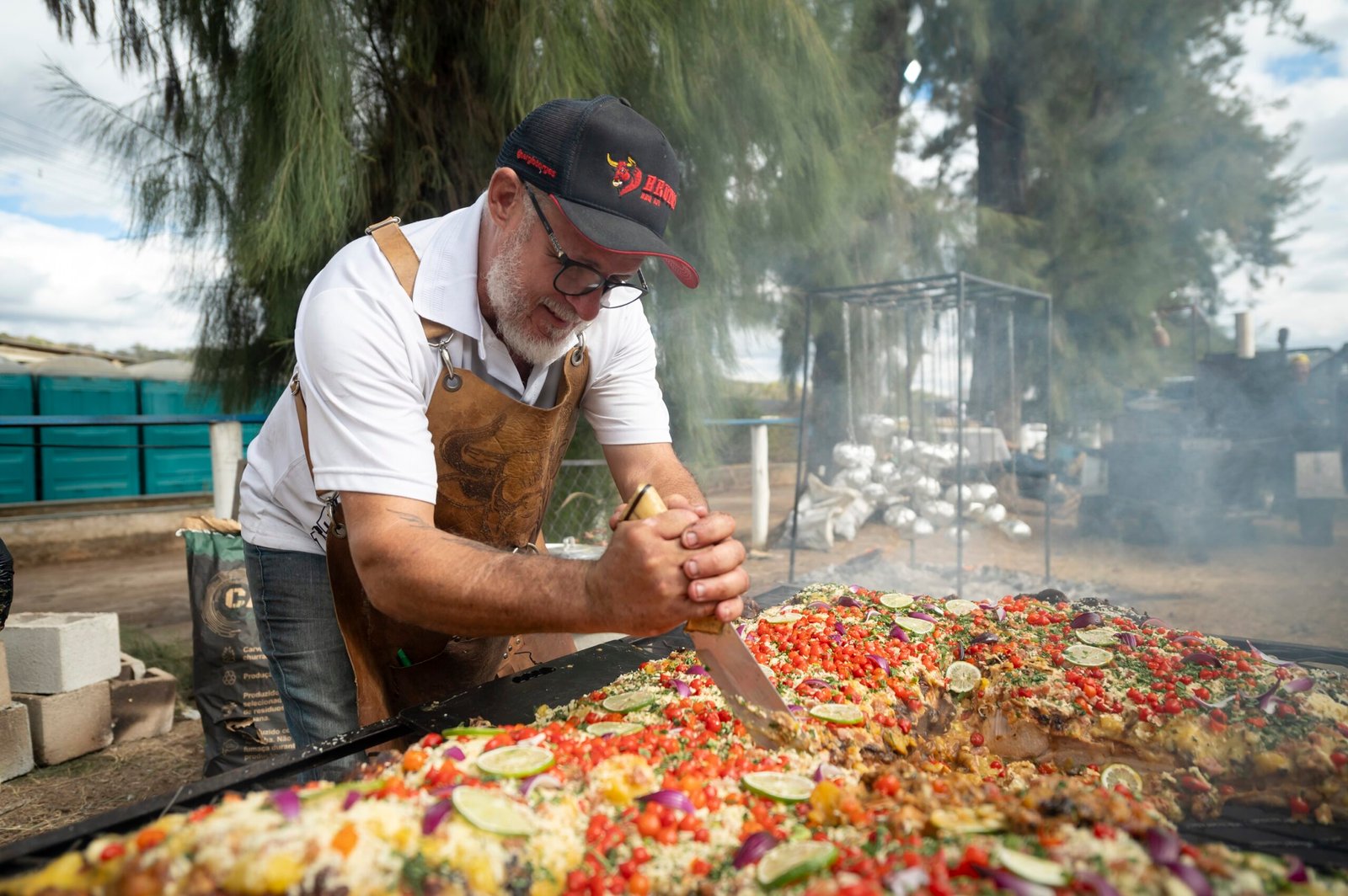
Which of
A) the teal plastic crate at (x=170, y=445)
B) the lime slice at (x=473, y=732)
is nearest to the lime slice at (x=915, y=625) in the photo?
the lime slice at (x=473, y=732)

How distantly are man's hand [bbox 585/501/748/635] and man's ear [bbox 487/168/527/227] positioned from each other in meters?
0.93

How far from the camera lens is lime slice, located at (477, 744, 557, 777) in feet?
4.58

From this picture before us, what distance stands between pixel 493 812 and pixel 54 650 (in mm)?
3940

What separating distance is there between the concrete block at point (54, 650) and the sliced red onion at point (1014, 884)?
14.7 ft

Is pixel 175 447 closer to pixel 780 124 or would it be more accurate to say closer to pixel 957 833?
pixel 780 124

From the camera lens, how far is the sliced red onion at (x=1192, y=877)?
1.08 meters

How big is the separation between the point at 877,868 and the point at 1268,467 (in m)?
9.99

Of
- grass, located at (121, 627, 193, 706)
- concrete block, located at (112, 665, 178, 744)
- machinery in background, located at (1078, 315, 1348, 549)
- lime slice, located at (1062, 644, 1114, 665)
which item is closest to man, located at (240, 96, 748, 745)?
lime slice, located at (1062, 644, 1114, 665)

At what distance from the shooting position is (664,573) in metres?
1.43

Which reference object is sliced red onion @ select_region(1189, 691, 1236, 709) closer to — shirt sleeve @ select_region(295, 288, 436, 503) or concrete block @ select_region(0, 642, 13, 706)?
shirt sleeve @ select_region(295, 288, 436, 503)

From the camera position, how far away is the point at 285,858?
107 cm

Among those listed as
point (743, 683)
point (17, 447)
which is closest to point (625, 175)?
point (743, 683)

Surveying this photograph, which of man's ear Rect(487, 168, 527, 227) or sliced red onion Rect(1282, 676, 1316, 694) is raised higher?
man's ear Rect(487, 168, 527, 227)

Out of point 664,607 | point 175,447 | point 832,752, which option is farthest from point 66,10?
point 175,447
